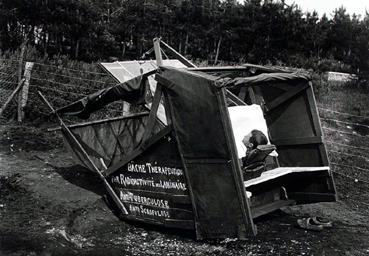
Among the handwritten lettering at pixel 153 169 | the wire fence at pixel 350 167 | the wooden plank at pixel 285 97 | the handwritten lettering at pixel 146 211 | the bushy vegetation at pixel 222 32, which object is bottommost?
the wire fence at pixel 350 167

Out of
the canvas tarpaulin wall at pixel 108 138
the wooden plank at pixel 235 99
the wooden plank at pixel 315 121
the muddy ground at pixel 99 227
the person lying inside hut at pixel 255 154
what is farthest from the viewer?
the wooden plank at pixel 235 99

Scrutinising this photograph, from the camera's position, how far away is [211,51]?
3300 cm

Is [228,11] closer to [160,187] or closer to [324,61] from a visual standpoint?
[324,61]

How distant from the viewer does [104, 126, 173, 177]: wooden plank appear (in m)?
5.92

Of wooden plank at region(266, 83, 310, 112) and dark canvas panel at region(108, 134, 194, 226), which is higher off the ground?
wooden plank at region(266, 83, 310, 112)

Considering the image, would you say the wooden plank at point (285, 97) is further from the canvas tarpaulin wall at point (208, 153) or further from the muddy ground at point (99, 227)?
the canvas tarpaulin wall at point (208, 153)

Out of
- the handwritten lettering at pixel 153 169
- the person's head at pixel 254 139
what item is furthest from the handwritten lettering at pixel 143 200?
the person's head at pixel 254 139

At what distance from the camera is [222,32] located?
1257 inches

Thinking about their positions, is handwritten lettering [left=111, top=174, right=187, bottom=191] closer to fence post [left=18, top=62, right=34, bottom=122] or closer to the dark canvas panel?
the dark canvas panel

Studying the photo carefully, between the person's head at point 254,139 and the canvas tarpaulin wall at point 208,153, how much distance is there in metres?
1.19

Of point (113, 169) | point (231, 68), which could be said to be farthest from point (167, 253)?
point (231, 68)

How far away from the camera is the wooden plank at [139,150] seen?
592cm

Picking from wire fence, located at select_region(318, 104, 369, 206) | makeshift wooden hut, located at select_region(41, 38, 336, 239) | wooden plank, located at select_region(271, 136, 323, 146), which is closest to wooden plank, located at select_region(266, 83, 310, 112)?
makeshift wooden hut, located at select_region(41, 38, 336, 239)

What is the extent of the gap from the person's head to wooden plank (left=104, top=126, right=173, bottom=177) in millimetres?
1299
